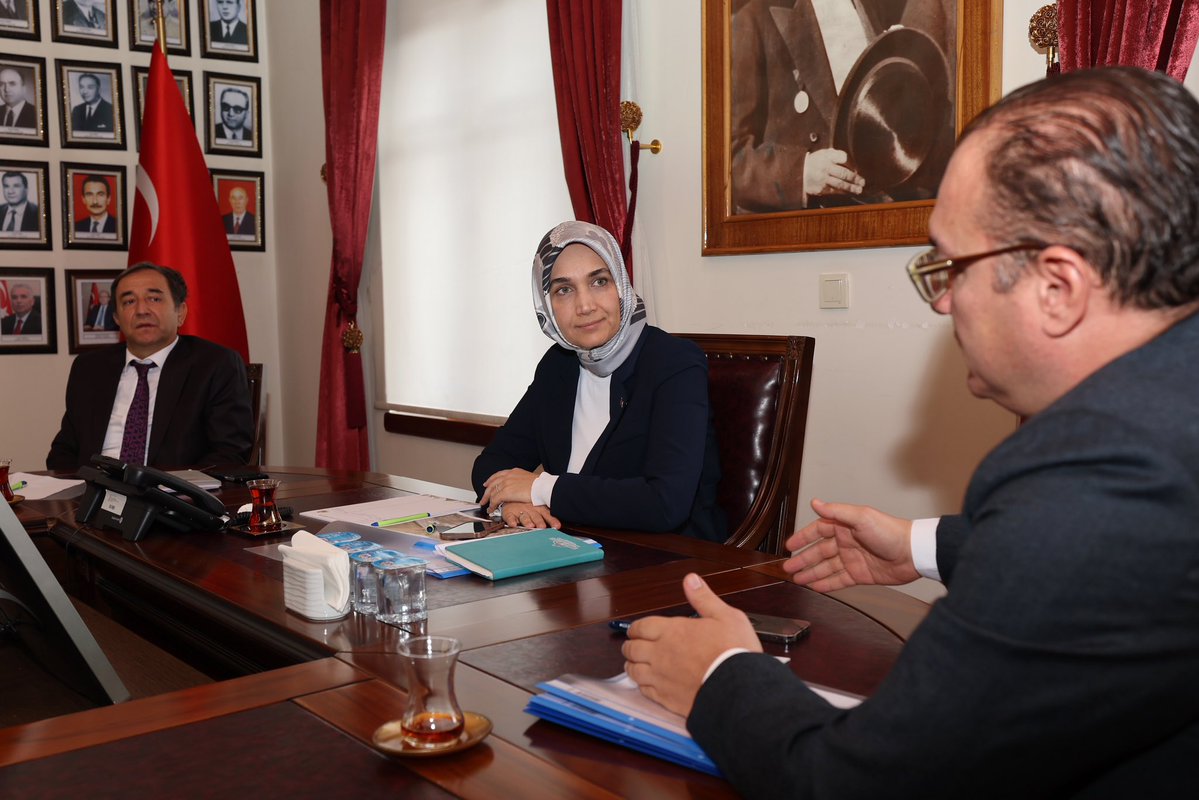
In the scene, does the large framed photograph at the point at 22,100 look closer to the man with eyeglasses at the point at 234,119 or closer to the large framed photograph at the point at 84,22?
the large framed photograph at the point at 84,22

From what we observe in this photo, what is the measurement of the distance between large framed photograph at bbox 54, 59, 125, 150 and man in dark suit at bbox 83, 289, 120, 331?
0.80m

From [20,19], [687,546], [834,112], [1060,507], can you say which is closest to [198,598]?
[687,546]

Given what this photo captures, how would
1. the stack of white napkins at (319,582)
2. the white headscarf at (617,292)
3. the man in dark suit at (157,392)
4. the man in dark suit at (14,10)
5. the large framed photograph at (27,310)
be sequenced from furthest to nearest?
the large framed photograph at (27,310), the man in dark suit at (14,10), the man in dark suit at (157,392), the white headscarf at (617,292), the stack of white napkins at (319,582)

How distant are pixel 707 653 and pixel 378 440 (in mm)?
4821

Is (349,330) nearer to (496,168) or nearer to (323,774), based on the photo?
(496,168)

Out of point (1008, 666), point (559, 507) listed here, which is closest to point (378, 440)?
point (559, 507)

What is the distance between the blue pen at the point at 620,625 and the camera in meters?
1.39

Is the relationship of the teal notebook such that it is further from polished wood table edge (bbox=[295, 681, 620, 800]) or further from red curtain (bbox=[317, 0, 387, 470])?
red curtain (bbox=[317, 0, 387, 470])

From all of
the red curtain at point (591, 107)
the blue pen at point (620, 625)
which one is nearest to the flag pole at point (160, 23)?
the red curtain at point (591, 107)

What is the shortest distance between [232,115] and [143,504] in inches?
177

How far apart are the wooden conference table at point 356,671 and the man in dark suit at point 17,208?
4017 millimetres

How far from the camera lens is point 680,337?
276 cm

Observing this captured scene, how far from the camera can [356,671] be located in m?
1.28

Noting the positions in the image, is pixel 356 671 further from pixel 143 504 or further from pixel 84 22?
pixel 84 22
